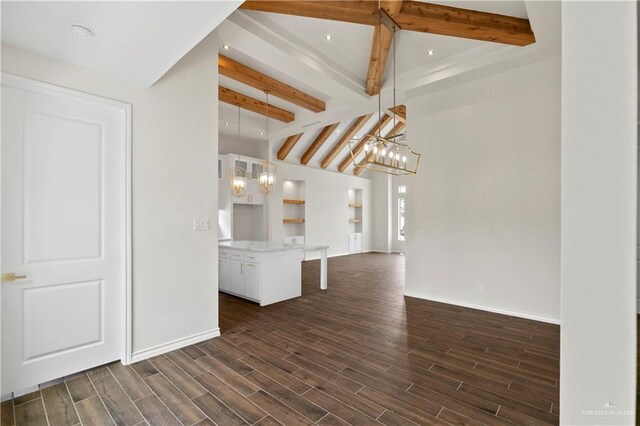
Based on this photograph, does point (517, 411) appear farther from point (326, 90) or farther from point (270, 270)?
point (326, 90)

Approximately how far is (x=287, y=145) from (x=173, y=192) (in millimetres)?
5945

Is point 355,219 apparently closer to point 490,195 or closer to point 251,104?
point 251,104

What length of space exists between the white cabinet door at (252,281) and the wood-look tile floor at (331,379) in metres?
0.68

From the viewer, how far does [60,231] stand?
2.36m

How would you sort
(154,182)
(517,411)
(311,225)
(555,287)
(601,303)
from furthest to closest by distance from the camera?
(311,225) → (555,287) → (154,182) → (517,411) → (601,303)

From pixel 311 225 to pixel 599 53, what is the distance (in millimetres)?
8919

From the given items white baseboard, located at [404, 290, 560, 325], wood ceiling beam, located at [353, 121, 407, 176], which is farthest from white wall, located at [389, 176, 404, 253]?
white baseboard, located at [404, 290, 560, 325]

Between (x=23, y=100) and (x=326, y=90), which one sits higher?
(x=326, y=90)

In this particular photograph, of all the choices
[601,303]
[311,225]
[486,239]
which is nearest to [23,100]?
[601,303]

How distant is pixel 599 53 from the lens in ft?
2.96

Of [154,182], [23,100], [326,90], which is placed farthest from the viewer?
[326,90]

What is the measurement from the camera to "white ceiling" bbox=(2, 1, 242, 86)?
1.71 metres

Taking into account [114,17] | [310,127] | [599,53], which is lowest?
[599,53]
